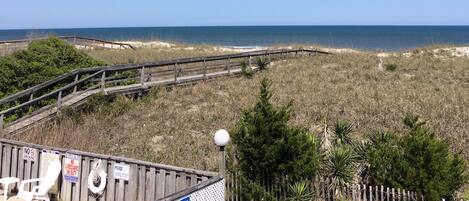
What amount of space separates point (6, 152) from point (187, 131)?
5129 mm

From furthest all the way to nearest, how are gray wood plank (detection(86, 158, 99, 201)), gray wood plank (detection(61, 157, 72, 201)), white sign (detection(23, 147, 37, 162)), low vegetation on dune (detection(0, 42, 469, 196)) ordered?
low vegetation on dune (detection(0, 42, 469, 196)) → white sign (detection(23, 147, 37, 162)) → gray wood plank (detection(61, 157, 72, 201)) → gray wood plank (detection(86, 158, 99, 201))

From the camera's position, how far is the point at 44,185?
29.4 feet

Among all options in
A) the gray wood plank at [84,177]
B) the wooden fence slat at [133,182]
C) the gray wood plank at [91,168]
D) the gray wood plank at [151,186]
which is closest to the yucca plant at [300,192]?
the gray wood plank at [151,186]

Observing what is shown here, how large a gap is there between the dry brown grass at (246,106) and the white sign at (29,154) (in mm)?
1837

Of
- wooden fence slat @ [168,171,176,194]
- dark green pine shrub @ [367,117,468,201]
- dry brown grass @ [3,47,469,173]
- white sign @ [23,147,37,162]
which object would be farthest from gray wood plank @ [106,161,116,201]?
dark green pine shrub @ [367,117,468,201]

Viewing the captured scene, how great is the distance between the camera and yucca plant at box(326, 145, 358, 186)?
30.7 feet

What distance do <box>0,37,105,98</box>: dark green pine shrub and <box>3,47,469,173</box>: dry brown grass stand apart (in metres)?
2.80

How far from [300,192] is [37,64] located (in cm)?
1168

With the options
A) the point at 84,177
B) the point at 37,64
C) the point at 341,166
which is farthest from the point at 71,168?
the point at 37,64

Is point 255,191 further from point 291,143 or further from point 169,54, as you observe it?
point 169,54

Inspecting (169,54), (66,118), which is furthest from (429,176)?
(169,54)

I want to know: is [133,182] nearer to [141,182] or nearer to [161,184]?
[141,182]

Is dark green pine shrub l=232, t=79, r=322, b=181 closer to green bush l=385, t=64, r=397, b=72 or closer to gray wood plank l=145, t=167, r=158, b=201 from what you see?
gray wood plank l=145, t=167, r=158, b=201

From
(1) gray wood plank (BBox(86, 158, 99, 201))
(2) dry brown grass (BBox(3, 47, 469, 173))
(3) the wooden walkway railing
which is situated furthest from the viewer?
(3) the wooden walkway railing
